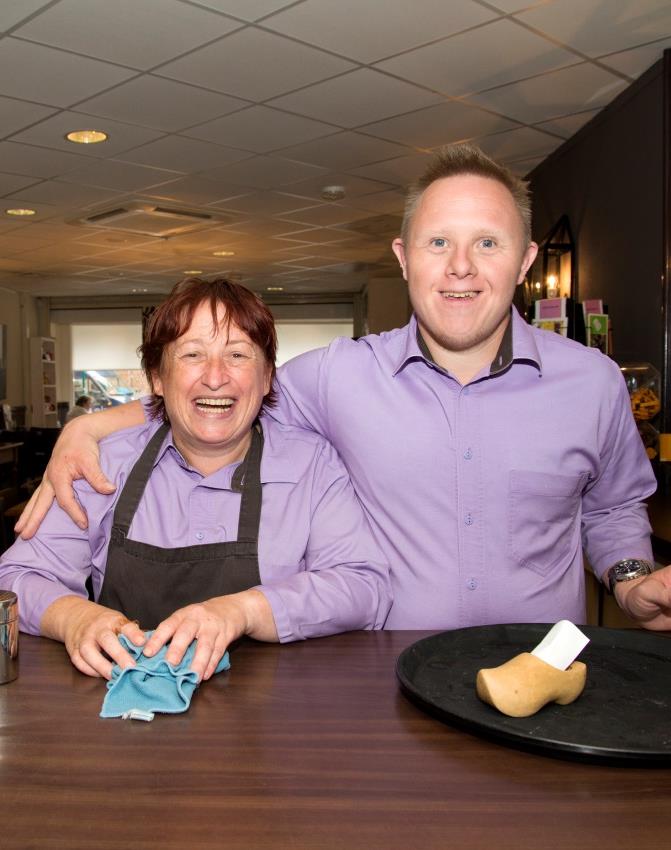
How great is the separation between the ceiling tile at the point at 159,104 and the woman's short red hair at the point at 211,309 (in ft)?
10.1

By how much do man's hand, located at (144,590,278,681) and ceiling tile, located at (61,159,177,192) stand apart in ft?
17.4

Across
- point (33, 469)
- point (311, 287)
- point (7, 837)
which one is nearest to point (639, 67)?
point (7, 837)

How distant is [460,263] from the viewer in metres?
1.70

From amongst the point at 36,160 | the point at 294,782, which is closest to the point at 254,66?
the point at 36,160

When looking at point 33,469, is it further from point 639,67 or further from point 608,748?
point 608,748

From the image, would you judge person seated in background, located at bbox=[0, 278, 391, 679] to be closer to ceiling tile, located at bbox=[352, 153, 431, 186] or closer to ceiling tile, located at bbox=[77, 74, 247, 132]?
ceiling tile, located at bbox=[77, 74, 247, 132]

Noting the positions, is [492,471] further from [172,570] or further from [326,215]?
[326,215]

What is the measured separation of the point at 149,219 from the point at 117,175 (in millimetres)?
1611

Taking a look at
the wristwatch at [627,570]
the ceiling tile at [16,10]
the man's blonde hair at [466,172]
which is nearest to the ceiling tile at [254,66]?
the ceiling tile at [16,10]

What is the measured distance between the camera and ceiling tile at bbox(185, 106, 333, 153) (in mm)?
5016

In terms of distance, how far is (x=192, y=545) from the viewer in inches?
62.6

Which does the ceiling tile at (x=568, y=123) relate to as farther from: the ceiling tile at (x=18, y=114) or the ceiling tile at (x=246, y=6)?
the ceiling tile at (x=18, y=114)

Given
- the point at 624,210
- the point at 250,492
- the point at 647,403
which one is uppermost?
the point at 624,210

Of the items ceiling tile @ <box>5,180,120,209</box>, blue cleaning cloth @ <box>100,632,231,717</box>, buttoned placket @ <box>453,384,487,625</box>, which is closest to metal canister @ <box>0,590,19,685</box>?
blue cleaning cloth @ <box>100,632,231,717</box>
